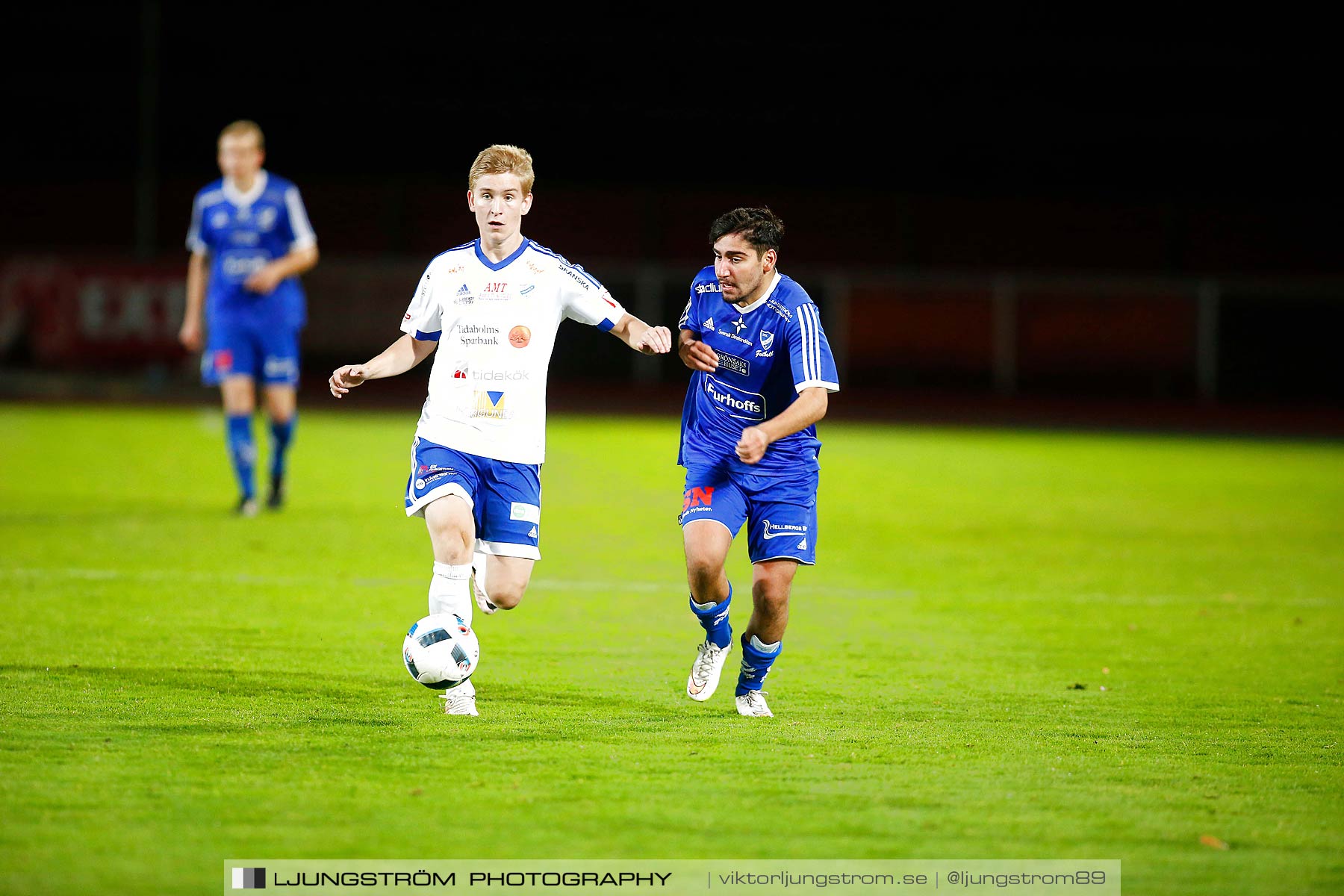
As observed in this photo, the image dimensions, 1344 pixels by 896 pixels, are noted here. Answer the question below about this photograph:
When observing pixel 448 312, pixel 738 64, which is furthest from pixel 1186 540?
pixel 738 64

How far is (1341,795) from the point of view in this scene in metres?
4.45

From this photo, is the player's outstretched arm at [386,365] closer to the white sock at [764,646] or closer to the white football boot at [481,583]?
the white football boot at [481,583]

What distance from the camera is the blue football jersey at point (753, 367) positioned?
5500 millimetres

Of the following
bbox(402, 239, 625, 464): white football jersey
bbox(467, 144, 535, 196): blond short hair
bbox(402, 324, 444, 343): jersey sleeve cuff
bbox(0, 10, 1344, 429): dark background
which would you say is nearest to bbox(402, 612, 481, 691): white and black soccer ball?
bbox(402, 239, 625, 464): white football jersey

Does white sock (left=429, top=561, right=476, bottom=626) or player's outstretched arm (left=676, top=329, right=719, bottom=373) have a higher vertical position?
player's outstretched arm (left=676, top=329, right=719, bottom=373)

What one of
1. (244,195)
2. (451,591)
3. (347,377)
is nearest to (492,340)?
(347,377)

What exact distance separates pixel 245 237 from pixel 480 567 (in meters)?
5.65

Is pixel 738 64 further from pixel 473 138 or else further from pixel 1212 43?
pixel 1212 43

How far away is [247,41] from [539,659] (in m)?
31.3

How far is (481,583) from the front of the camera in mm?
5715

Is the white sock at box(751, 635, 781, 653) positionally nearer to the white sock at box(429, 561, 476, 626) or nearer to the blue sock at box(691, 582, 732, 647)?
the blue sock at box(691, 582, 732, 647)

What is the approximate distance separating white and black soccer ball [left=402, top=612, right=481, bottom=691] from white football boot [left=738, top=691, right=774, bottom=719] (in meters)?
1.00

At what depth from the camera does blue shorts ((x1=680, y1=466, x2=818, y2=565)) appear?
17.9 ft

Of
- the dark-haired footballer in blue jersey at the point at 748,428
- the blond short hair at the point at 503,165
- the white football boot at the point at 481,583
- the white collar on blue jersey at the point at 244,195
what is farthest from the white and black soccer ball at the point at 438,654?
the white collar on blue jersey at the point at 244,195
